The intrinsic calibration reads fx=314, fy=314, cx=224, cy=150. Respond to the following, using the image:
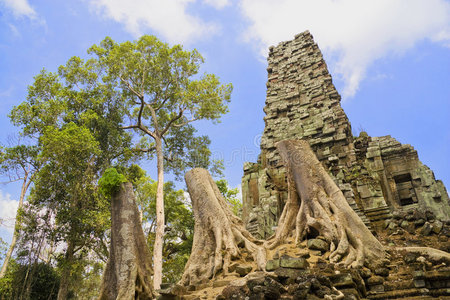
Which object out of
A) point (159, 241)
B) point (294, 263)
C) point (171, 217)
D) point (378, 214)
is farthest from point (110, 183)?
point (171, 217)

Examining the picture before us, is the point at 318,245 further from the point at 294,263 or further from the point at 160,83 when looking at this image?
the point at 160,83

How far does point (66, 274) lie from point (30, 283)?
1.00 meters

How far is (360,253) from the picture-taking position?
14.2 feet

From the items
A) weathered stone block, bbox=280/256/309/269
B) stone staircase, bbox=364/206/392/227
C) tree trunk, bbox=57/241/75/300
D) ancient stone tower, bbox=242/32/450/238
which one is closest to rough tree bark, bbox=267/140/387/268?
weathered stone block, bbox=280/256/309/269

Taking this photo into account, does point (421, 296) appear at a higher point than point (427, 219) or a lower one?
lower

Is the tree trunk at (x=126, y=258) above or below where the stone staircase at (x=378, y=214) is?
below

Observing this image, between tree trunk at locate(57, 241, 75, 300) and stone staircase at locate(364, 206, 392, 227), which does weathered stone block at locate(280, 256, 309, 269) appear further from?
Answer: tree trunk at locate(57, 241, 75, 300)

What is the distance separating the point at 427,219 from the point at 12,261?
13341 mm

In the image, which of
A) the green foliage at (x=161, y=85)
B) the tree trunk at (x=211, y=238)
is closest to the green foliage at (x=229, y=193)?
the green foliage at (x=161, y=85)

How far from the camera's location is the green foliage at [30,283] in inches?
373

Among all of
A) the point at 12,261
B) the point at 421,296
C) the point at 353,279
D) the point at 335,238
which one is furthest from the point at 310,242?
the point at 12,261

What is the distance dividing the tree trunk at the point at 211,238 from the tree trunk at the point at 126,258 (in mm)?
647

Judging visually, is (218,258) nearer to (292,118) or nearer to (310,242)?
(310,242)

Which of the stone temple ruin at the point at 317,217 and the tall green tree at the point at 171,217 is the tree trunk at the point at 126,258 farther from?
the tall green tree at the point at 171,217
